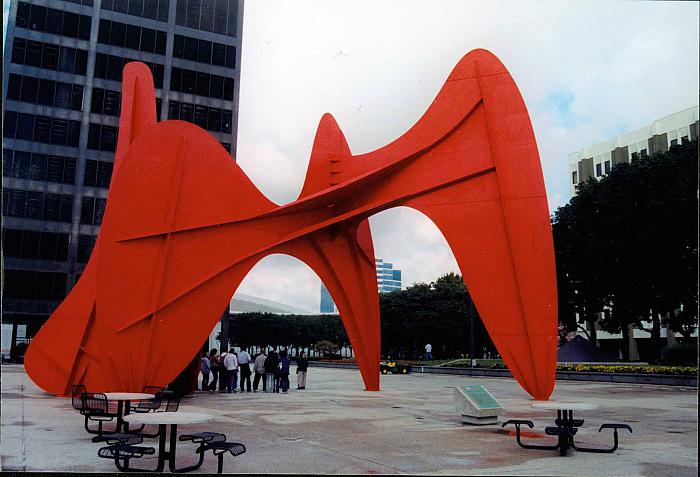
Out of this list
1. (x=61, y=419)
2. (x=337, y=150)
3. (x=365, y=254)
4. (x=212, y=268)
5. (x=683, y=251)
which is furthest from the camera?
(x=683, y=251)

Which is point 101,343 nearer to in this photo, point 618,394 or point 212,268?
point 212,268

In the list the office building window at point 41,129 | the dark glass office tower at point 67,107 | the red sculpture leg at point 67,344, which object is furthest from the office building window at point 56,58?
the red sculpture leg at point 67,344

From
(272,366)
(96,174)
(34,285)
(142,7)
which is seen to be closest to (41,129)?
(96,174)

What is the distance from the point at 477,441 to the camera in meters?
9.68

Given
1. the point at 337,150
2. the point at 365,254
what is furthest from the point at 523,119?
the point at 365,254

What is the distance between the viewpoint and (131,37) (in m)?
41.6

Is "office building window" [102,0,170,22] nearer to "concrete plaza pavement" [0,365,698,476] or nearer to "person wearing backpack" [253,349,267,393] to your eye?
"person wearing backpack" [253,349,267,393]

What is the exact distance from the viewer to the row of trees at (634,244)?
923 inches

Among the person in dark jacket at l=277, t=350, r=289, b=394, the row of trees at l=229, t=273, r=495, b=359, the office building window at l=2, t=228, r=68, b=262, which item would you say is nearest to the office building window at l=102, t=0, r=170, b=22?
the office building window at l=2, t=228, r=68, b=262

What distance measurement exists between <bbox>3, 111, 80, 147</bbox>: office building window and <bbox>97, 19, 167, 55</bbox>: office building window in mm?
6119

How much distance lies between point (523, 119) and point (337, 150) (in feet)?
20.1

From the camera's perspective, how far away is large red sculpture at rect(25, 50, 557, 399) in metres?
13.6

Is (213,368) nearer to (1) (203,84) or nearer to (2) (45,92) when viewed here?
(2) (45,92)

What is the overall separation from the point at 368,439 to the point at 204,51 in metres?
37.8
